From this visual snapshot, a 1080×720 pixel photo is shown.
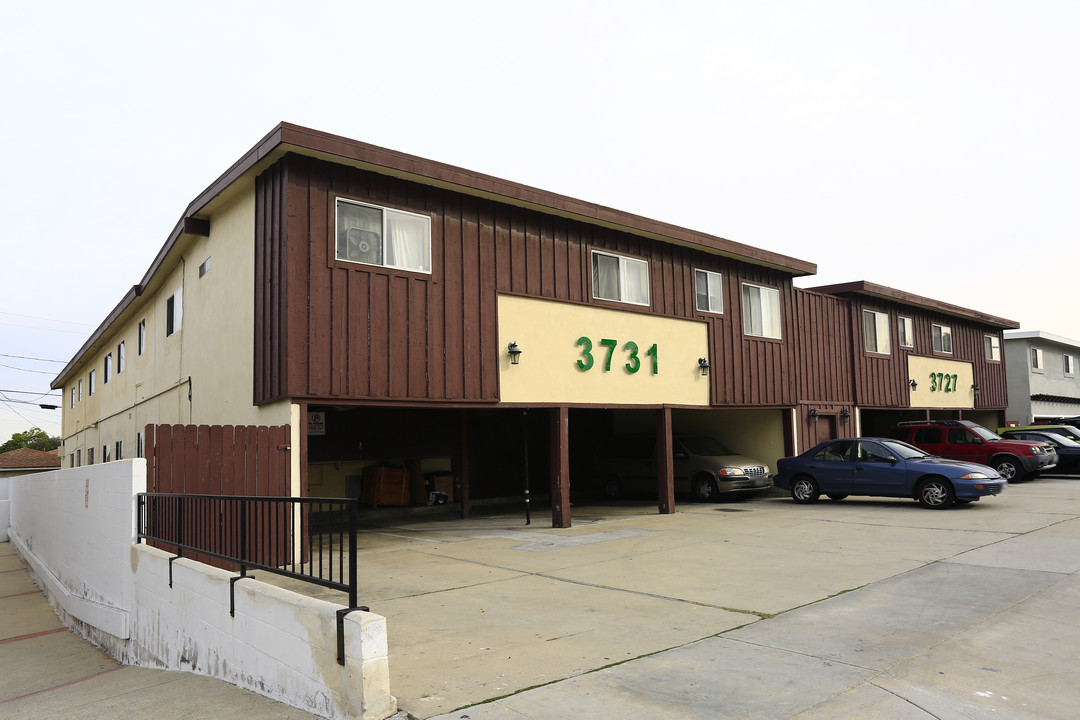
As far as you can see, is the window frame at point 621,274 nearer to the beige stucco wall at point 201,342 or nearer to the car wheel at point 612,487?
the car wheel at point 612,487

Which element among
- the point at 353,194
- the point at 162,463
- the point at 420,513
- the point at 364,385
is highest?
the point at 353,194

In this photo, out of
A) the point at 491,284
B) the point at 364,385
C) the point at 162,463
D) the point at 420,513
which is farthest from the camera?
the point at 420,513

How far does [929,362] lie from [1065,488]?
7815 mm

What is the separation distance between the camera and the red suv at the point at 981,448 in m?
20.1

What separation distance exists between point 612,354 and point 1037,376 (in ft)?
97.4

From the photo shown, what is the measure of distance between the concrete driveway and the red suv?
803cm

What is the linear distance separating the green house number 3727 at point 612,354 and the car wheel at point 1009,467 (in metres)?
11.2

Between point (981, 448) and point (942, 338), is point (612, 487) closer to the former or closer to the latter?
point (981, 448)

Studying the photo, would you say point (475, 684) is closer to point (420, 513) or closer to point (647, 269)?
point (647, 269)

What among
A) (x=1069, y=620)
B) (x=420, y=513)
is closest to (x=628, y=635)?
(x=1069, y=620)

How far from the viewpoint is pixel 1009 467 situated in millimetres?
20422

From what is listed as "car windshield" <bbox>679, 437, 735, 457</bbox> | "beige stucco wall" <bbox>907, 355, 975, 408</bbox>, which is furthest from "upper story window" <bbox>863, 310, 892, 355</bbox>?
"car windshield" <bbox>679, 437, 735, 457</bbox>

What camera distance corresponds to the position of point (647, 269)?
16.0 meters

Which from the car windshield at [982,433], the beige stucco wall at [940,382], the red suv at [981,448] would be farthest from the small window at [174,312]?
the beige stucco wall at [940,382]
